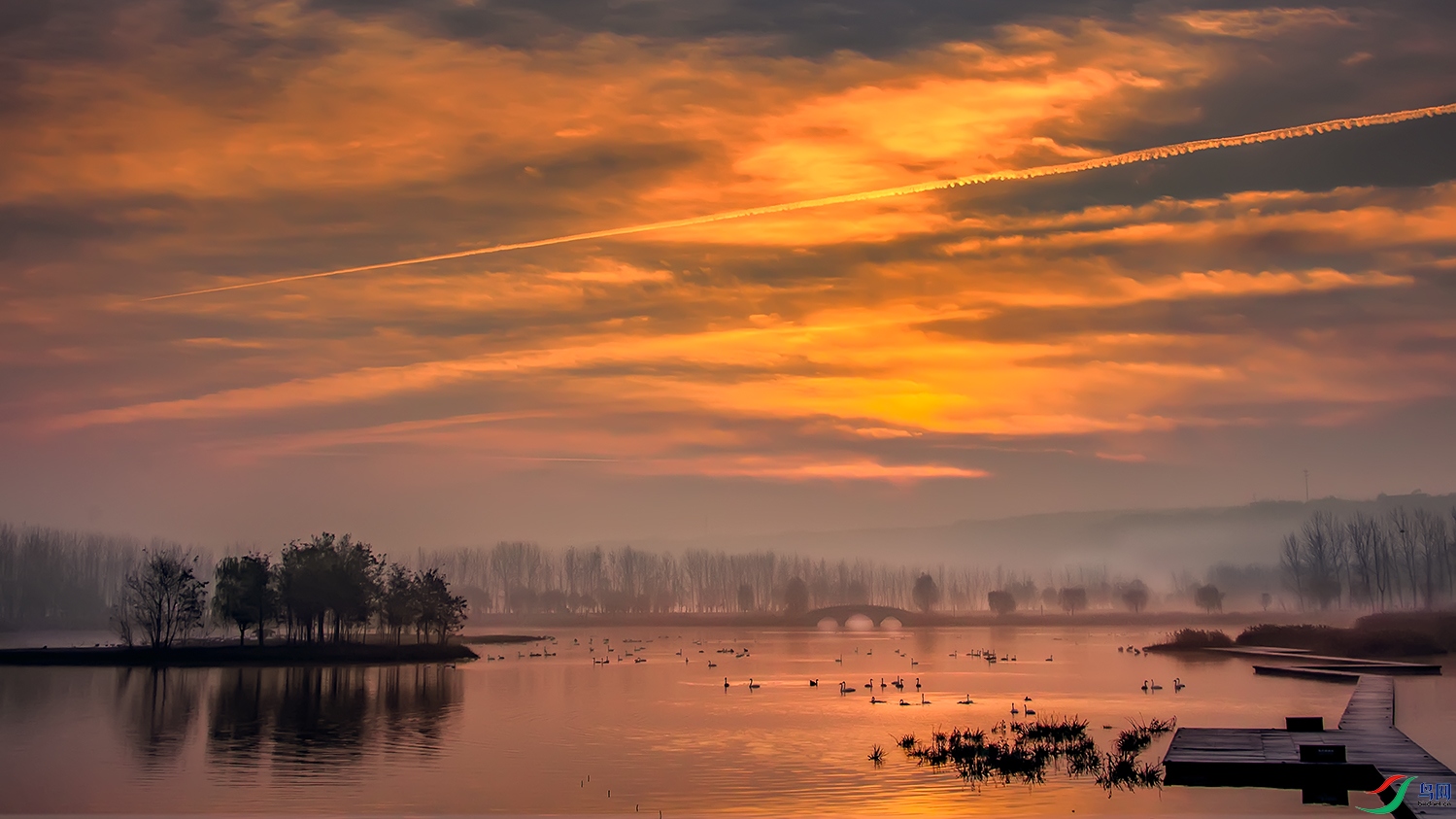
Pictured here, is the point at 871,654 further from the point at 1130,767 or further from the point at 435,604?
the point at 1130,767

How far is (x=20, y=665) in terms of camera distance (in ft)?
342

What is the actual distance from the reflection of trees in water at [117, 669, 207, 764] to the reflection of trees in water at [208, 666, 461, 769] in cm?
153

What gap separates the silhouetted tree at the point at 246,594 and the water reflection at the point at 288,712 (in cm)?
1299

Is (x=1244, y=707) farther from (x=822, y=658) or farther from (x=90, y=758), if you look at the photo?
(x=822, y=658)

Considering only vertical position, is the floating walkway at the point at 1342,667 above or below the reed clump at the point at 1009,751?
below

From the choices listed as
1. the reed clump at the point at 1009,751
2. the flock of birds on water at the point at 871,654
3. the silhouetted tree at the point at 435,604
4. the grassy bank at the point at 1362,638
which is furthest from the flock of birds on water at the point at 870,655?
the grassy bank at the point at 1362,638

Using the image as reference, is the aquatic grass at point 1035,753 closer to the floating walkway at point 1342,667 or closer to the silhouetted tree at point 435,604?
the floating walkway at point 1342,667

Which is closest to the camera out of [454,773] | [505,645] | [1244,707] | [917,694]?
[454,773]

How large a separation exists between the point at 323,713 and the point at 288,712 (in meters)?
2.35

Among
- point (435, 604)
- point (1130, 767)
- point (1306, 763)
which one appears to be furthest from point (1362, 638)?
point (435, 604)

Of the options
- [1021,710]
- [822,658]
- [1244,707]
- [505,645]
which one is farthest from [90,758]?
[505,645]

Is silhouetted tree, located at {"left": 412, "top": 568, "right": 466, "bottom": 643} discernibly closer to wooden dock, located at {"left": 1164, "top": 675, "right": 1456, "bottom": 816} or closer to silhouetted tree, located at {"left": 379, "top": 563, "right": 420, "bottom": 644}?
silhouetted tree, located at {"left": 379, "top": 563, "right": 420, "bottom": 644}

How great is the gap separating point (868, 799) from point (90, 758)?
32125mm

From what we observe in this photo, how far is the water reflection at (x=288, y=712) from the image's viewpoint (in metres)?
50.2
